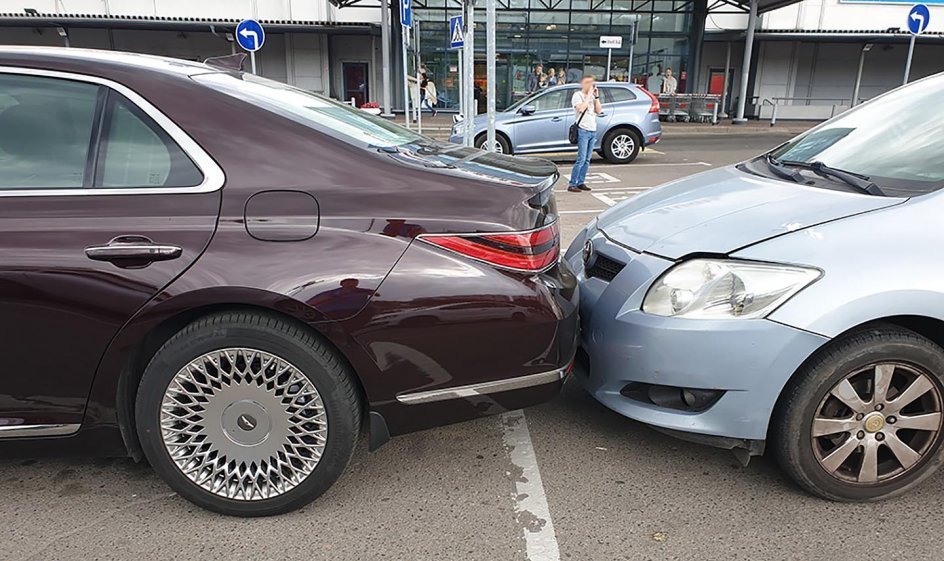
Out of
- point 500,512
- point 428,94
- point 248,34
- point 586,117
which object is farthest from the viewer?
point 428,94

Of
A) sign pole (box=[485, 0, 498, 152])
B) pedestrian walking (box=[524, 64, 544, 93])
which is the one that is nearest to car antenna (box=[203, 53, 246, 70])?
sign pole (box=[485, 0, 498, 152])

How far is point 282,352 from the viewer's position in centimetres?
234

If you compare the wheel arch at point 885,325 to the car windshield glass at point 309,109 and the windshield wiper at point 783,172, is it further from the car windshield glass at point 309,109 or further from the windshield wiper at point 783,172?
the car windshield glass at point 309,109

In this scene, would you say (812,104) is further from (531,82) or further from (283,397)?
(283,397)

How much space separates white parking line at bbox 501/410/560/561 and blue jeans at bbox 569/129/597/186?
7.41 metres

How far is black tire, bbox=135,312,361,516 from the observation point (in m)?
2.32

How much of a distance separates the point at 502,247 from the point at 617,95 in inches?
462

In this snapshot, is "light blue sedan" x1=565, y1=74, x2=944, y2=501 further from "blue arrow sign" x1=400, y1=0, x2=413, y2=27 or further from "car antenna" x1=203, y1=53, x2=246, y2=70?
"blue arrow sign" x1=400, y1=0, x2=413, y2=27

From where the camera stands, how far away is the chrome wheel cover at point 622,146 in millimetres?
13320

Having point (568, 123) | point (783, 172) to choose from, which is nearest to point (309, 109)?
point (783, 172)

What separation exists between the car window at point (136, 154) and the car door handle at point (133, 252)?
0.81ft

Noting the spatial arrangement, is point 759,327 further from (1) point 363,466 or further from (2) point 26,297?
(2) point 26,297

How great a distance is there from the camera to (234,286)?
2.26 meters

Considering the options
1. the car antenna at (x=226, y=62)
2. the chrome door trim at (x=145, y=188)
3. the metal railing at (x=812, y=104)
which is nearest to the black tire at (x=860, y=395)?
the chrome door trim at (x=145, y=188)
